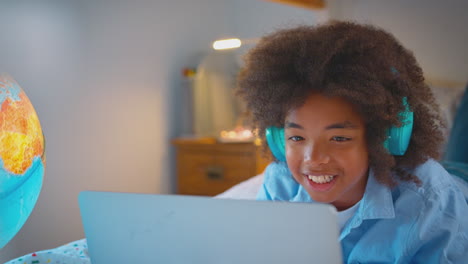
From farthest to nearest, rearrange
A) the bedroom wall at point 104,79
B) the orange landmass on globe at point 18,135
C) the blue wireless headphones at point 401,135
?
the bedroom wall at point 104,79 → the blue wireless headphones at point 401,135 → the orange landmass on globe at point 18,135

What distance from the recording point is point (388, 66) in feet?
3.38

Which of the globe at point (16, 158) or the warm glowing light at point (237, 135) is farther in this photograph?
the warm glowing light at point (237, 135)

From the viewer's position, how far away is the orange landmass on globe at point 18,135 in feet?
2.66

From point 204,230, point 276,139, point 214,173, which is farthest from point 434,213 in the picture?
point 214,173

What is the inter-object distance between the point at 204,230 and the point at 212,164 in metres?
2.52

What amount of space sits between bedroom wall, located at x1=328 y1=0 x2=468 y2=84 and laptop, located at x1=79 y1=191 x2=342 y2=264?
238cm

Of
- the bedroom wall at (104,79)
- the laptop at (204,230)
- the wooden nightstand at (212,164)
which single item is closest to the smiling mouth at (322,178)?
the laptop at (204,230)

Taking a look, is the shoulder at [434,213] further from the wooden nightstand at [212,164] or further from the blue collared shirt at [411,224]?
the wooden nightstand at [212,164]

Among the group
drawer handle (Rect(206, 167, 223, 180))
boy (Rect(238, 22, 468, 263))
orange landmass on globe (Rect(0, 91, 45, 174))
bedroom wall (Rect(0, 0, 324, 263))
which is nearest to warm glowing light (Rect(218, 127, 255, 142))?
drawer handle (Rect(206, 167, 223, 180))

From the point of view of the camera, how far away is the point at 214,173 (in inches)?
126

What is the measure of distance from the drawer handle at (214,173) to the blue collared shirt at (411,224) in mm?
2140

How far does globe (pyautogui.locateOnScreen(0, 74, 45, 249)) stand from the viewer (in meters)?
0.81

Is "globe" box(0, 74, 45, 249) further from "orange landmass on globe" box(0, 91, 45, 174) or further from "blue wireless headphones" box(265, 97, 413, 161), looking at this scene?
"blue wireless headphones" box(265, 97, 413, 161)

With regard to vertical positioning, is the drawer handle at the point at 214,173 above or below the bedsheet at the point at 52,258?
below
